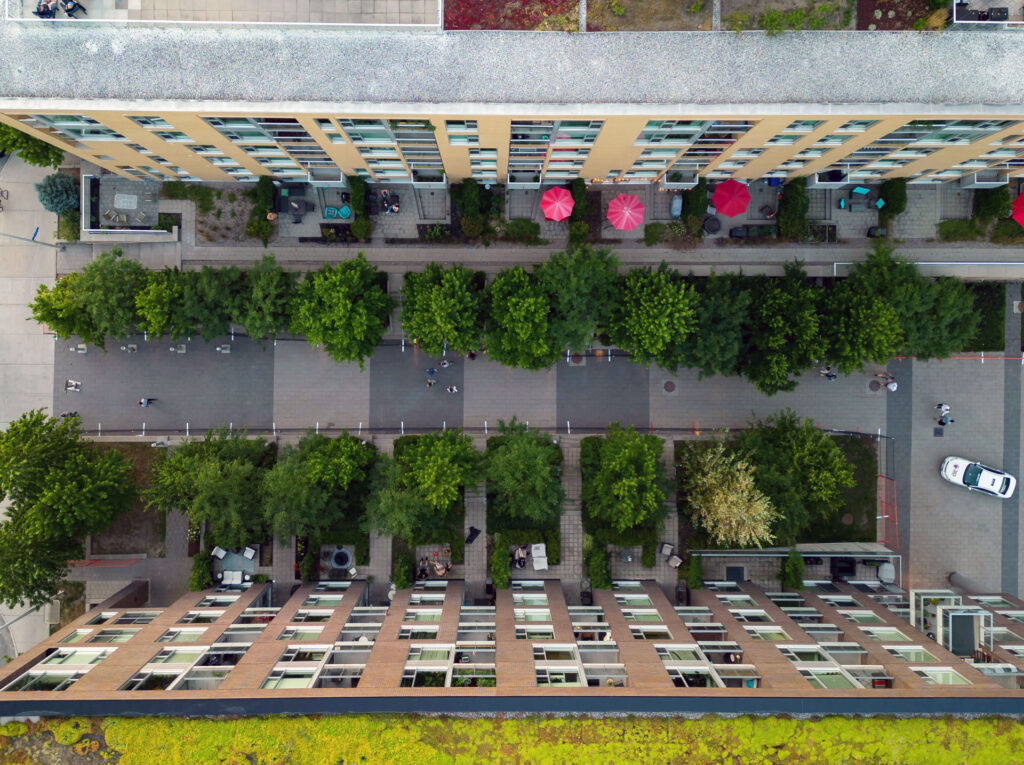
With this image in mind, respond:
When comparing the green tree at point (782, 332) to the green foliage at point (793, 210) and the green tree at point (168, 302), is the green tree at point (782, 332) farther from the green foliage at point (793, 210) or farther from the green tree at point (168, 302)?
the green tree at point (168, 302)

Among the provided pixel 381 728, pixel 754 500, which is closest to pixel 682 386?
pixel 754 500

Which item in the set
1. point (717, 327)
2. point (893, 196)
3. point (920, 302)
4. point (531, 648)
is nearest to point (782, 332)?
point (717, 327)

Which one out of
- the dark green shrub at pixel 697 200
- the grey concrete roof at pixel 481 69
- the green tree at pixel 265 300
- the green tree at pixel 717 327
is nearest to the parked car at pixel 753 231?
the dark green shrub at pixel 697 200

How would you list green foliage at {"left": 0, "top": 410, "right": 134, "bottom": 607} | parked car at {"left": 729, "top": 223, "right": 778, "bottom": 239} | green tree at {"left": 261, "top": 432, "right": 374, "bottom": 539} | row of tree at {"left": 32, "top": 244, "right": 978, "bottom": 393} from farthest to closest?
parked car at {"left": 729, "top": 223, "right": 778, "bottom": 239} < green tree at {"left": 261, "top": 432, "right": 374, "bottom": 539} < row of tree at {"left": 32, "top": 244, "right": 978, "bottom": 393} < green foliage at {"left": 0, "top": 410, "right": 134, "bottom": 607}

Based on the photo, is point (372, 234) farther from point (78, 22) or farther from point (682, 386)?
point (682, 386)

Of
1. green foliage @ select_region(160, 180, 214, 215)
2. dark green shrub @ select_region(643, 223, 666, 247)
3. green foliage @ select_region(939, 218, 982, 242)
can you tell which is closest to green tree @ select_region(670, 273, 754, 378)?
dark green shrub @ select_region(643, 223, 666, 247)

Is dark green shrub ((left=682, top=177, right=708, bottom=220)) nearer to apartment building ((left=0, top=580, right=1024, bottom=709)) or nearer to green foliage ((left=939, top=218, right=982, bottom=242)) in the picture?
green foliage ((left=939, top=218, right=982, bottom=242))

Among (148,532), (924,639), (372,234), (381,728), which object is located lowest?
(381,728)
